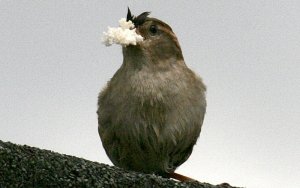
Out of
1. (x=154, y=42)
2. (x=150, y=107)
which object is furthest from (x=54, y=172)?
(x=154, y=42)

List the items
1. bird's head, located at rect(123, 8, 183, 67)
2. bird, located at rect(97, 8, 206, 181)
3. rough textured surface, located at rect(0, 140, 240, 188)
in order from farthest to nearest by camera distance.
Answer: bird's head, located at rect(123, 8, 183, 67)
bird, located at rect(97, 8, 206, 181)
rough textured surface, located at rect(0, 140, 240, 188)

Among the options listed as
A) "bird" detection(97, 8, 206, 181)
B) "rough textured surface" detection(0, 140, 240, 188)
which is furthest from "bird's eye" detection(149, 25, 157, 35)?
"rough textured surface" detection(0, 140, 240, 188)

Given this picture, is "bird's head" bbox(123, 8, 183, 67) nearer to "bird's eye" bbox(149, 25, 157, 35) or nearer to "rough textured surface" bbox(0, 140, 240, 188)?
"bird's eye" bbox(149, 25, 157, 35)

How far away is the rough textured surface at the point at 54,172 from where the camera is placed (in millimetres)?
2537

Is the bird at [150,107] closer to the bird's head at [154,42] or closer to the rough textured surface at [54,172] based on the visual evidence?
the bird's head at [154,42]

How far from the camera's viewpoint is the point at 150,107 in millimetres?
4824

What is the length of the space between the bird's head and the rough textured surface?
2.16 m

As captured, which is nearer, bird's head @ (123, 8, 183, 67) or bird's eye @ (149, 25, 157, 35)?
bird's head @ (123, 8, 183, 67)

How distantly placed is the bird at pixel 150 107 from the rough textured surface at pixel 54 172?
1.79 metres

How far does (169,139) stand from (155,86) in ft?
1.33

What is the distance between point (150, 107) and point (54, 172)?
2169 millimetres

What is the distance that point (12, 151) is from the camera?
2.58 metres

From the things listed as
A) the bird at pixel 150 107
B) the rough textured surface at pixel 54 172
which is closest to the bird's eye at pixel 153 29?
the bird at pixel 150 107

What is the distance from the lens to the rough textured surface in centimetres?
254
